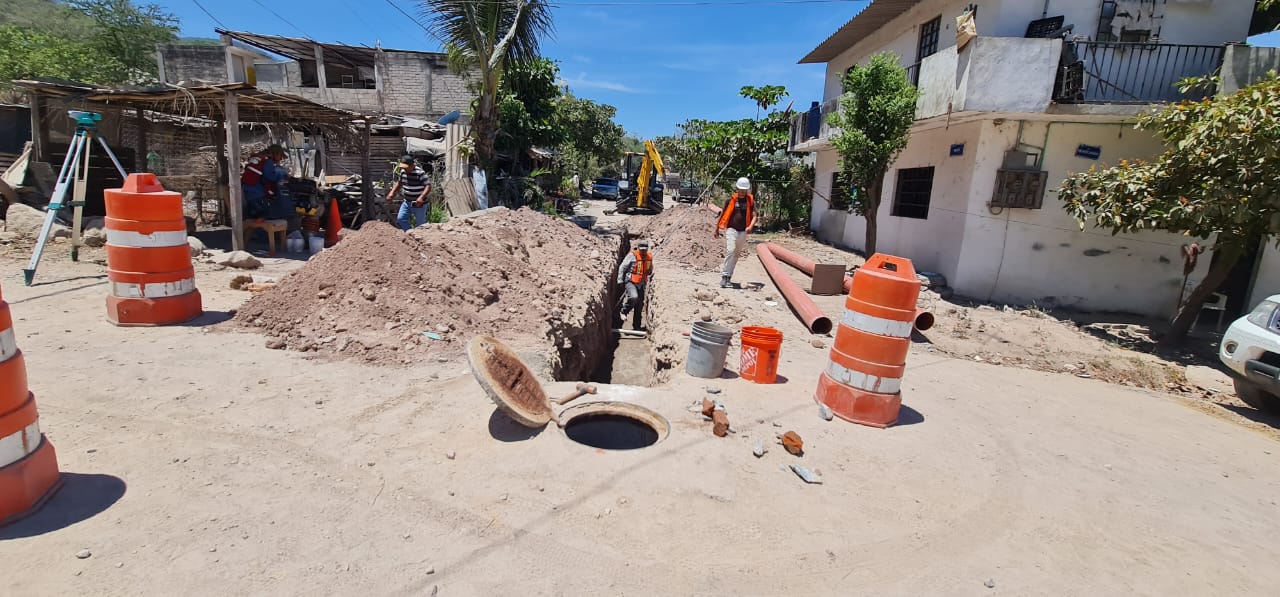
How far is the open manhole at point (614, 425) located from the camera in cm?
398

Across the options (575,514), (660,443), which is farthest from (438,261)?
(575,514)

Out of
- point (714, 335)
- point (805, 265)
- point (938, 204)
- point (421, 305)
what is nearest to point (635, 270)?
point (805, 265)

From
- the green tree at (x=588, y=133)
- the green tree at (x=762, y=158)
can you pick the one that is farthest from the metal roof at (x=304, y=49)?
the green tree at (x=762, y=158)

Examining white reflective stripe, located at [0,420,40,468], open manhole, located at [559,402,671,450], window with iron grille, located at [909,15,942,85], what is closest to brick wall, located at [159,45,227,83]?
window with iron grille, located at [909,15,942,85]

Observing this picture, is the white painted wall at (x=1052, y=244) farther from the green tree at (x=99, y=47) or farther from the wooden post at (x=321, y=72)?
the green tree at (x=99, y=47)

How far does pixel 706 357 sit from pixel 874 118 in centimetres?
825

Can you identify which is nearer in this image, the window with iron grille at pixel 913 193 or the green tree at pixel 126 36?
the window with iron grille at pixel 913 193

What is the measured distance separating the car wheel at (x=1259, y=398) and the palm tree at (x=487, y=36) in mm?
12323

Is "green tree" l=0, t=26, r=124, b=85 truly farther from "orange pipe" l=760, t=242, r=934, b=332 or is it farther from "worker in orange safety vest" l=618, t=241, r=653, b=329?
"orange pipe" l=760, t=242, r=934, b=332

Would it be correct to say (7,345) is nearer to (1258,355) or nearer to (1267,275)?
(1258,355)

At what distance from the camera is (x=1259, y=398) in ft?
18.4

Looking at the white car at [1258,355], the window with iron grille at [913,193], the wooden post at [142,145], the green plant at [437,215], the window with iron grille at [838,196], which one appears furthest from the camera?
the window with iron grille at [838,196]

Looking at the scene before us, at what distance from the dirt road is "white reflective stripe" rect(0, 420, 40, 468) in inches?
11.1

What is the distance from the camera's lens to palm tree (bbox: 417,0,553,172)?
1138 centimetres
